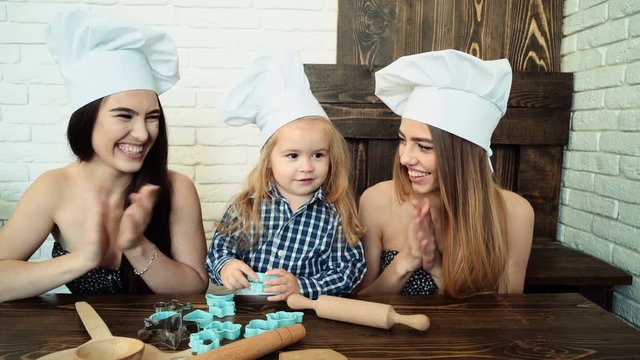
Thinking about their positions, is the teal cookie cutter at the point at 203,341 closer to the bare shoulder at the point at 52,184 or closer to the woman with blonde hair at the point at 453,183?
the woman with blonde hair at the point at 453,183

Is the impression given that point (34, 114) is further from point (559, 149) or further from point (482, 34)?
point (559, 149)


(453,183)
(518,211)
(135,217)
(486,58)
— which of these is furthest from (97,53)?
(486,58)

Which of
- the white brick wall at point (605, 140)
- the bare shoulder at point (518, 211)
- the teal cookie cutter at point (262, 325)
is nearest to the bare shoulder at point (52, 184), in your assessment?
the teal cookie cutter at point (262, 325)

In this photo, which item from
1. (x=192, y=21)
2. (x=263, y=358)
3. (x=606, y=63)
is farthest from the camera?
(x=192, y=21)

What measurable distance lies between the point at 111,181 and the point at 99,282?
307 mm

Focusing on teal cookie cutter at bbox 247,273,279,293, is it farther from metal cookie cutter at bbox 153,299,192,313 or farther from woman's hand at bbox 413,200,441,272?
woman's hand at bbox 413,200,441,272

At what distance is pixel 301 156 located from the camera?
1.42 meters

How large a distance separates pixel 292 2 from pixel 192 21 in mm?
434

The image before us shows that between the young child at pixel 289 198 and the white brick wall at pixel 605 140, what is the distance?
0.97 metres

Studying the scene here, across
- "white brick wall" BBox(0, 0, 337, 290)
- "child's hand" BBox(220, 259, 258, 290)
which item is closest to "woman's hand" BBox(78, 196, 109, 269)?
"child's hand" BBox(220, 259, 258, 290)

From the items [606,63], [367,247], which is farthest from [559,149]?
[367,247]

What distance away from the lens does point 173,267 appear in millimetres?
1378

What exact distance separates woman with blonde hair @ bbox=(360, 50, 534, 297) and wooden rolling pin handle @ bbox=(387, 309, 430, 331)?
0.37m

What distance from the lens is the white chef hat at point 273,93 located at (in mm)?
1429
